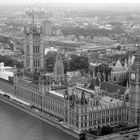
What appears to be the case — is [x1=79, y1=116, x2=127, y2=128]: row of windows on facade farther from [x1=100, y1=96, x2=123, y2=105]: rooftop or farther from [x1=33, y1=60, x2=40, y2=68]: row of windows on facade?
[x1=33, y1=60, x2=40, y2=68]: row of windows on facade

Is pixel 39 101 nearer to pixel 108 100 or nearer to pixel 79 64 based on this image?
pixel 108 100

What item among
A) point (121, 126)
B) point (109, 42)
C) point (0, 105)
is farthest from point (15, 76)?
point (109, 42)

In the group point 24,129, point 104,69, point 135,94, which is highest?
point 135,94

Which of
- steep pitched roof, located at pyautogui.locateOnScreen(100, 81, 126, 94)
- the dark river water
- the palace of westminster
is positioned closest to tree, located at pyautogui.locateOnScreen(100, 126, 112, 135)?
the palace of westminster

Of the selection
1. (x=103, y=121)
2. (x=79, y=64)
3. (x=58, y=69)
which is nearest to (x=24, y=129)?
(x=103, y=121)

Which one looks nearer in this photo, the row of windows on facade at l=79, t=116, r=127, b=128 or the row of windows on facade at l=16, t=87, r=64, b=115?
the row of windows on facade at l=79, t=116, r=127, b=128

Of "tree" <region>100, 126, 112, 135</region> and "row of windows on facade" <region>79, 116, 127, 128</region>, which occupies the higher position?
"row of windows on facade" <region>79, 116, 127, 128</region>

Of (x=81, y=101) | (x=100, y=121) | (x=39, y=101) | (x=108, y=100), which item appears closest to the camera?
(x=81, y=101)

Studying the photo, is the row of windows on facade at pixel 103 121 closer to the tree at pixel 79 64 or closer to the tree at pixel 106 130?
the tree at pixel 106 130
